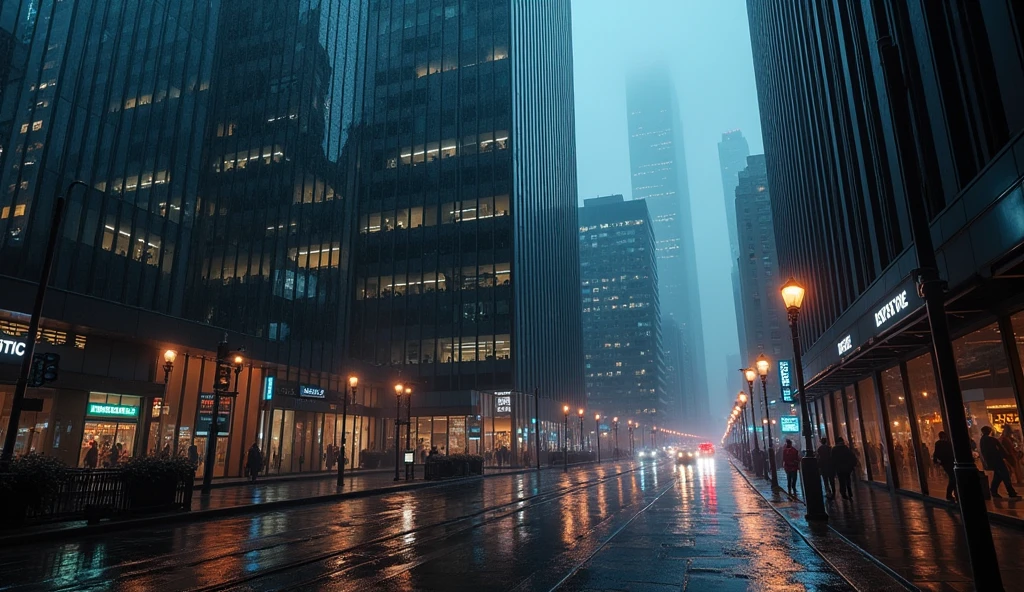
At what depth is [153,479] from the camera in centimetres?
1781

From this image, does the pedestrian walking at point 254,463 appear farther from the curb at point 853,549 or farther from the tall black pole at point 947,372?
the tall black pole at point 947,372

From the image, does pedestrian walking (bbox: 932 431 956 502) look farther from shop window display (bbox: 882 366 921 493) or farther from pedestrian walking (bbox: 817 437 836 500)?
pedestrian walking (bbox: 817 437 836 500)

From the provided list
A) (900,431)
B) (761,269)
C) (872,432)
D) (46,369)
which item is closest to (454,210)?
(872,432)

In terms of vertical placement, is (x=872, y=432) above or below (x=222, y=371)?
below

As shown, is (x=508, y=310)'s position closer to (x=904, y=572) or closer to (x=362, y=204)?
(x=362, y=204)

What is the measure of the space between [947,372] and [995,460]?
11051 mm

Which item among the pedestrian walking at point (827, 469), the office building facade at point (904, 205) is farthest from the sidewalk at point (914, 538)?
the office building facade at point (904, 205)

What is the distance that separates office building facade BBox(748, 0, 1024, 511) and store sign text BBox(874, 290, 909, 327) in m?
0.07

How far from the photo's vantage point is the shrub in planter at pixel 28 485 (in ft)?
45.9

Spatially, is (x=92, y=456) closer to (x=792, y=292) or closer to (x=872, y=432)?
(x=792, y=292)

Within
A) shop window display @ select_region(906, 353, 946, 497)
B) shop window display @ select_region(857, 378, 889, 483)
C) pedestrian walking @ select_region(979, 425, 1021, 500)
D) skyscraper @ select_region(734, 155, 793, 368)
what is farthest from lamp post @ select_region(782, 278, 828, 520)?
skyscraper @ select_region(734, 155, 793, 368)

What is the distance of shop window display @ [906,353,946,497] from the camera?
62.4 ft

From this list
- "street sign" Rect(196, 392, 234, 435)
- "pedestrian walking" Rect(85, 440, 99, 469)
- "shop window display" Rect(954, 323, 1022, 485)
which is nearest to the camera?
"shop window display" Rect(954, 323, 1022, 485)

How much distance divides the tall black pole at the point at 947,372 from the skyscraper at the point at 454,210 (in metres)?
57.6
